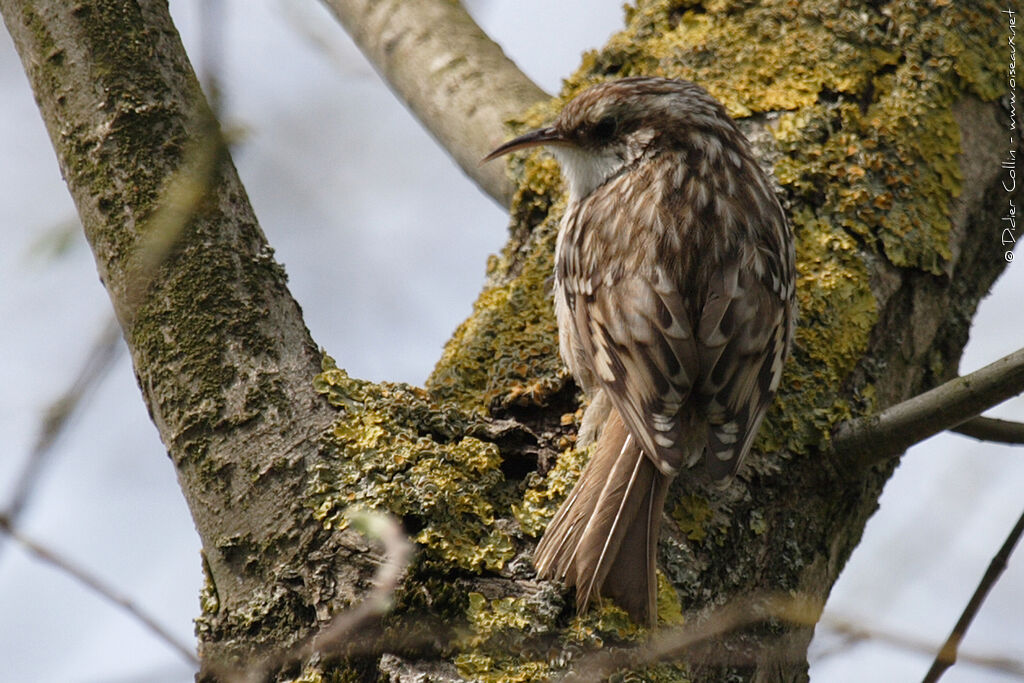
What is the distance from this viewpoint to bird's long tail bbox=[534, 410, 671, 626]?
5.36 ft

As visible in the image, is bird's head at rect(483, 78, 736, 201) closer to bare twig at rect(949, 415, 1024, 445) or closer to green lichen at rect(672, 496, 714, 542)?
bare twig at rect(949, 415, 1024, 445)

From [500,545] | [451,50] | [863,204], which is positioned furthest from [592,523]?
[451,50]

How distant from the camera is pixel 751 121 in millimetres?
2438

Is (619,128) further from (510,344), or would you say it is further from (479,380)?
(479,380)

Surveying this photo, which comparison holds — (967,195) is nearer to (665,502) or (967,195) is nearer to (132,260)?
(665,502)

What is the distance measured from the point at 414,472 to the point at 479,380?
53 cm

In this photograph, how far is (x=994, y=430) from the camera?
81.4 inches

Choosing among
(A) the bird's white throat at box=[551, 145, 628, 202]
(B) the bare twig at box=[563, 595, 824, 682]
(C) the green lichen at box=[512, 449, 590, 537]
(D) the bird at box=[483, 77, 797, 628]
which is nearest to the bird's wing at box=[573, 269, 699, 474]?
(D) the bird at box=[483, 77, 797, 628]

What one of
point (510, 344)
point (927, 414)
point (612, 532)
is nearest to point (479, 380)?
point (510, 344)

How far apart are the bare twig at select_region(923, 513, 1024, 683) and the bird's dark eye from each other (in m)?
1.24

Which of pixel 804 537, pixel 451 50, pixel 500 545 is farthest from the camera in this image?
pixel 451 50

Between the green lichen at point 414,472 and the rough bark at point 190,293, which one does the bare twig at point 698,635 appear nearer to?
the green lichen at point 414,472

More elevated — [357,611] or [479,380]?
[479,380]

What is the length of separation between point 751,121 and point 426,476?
3.82 ft
